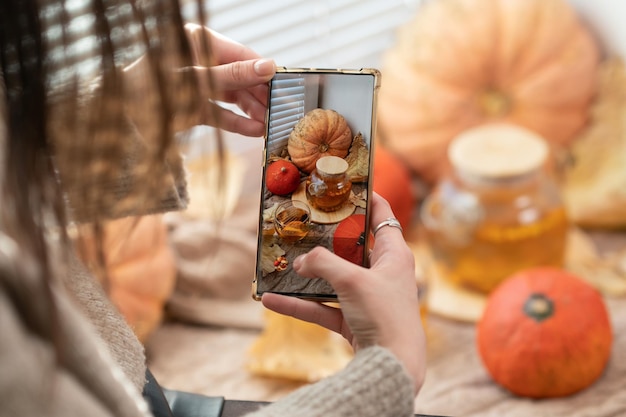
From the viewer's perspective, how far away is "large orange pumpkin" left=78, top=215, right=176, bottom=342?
3.77 feet

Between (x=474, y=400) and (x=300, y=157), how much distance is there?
1.88ft

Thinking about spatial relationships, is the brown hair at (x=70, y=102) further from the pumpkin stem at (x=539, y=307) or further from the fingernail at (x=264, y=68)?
the pumpkin stem at (x=539, y=307)

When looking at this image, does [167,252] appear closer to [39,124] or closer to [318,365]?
[318,365]

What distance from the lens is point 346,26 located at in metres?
1.56

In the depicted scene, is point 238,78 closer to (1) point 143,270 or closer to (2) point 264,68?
(2) point 264,68

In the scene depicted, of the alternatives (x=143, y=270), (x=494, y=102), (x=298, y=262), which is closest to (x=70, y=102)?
(x=298, y=262)

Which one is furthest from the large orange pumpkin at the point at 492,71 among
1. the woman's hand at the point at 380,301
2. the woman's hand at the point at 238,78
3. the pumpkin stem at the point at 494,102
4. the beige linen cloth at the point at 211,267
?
the woman's hand at the point at 380,301

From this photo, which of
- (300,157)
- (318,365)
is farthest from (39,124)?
(318,365)

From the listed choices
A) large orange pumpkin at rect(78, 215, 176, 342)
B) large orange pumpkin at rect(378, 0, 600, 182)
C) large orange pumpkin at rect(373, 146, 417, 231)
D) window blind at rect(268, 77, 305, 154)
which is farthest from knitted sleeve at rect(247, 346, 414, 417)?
large orange pumpkin at rect(378, 0, 600, 182)

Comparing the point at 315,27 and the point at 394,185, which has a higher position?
the point at 315,27

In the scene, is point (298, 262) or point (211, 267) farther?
point (211, 267)

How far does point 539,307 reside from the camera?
105 centimetres

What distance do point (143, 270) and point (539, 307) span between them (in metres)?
0.62

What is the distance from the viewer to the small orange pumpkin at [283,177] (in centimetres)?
67
